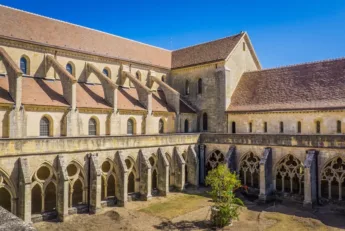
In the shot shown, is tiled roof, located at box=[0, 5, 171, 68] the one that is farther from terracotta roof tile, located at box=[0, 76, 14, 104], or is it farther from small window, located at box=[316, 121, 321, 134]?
small window, located at box=[316, 121, 321, 134]

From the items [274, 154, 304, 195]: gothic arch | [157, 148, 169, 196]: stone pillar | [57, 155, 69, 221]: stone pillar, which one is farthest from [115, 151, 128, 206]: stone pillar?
[274, 154, 304, 195]: gothic arch

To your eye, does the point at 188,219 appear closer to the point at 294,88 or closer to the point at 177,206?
the point at 177,206

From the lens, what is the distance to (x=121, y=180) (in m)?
23.5

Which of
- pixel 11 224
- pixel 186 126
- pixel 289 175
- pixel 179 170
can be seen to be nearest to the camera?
pixel 11 224

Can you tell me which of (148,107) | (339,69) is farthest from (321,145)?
(148,107)

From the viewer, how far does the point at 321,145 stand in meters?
23.5

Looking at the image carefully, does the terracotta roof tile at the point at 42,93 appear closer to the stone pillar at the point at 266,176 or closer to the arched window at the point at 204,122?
the arched window at the point at 204,122

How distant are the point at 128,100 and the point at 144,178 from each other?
35.9 feet

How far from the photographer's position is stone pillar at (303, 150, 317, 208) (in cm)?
2294

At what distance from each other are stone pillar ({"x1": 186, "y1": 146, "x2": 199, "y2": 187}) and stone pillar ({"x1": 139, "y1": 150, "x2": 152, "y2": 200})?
601 centimetres

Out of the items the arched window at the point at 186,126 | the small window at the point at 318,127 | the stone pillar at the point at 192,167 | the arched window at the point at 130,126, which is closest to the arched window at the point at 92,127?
the arched window at the point at 130,126

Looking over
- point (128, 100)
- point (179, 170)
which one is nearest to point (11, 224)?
point (179, 170)

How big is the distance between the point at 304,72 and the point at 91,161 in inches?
953

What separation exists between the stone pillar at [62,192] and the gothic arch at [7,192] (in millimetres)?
2724
